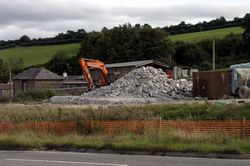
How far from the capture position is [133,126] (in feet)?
63.6

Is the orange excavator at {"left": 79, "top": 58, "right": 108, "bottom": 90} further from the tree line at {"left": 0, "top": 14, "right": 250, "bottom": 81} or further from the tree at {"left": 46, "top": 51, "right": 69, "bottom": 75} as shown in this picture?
the tree at {"left": 46, "top": 51, "right": 69, "bottom": 75}

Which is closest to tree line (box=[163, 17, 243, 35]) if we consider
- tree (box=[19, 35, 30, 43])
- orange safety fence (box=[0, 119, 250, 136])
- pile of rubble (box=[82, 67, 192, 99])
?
tree (box=[19, 35, 30, 43])

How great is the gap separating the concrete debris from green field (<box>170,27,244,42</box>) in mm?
62443

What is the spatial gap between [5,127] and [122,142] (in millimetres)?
7554

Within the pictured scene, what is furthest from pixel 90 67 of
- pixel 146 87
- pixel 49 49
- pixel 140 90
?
pixel 49 49

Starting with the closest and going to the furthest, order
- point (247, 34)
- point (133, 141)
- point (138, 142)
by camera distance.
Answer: point (138, 142) → point (133, 141) → point (247, 34)

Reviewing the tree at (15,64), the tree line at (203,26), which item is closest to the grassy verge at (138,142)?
the tree at (15,64)

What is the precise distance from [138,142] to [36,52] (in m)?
134

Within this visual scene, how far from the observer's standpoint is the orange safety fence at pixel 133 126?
17672 millimetres

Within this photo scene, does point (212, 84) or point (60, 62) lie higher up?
point (60, 62)

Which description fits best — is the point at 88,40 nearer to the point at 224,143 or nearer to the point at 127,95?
the point at 127,95

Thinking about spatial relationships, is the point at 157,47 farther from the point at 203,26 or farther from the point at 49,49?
the point at 49,49

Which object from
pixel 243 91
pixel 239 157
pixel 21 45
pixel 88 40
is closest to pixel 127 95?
pixel 243 91

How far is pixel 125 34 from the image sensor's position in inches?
4407
